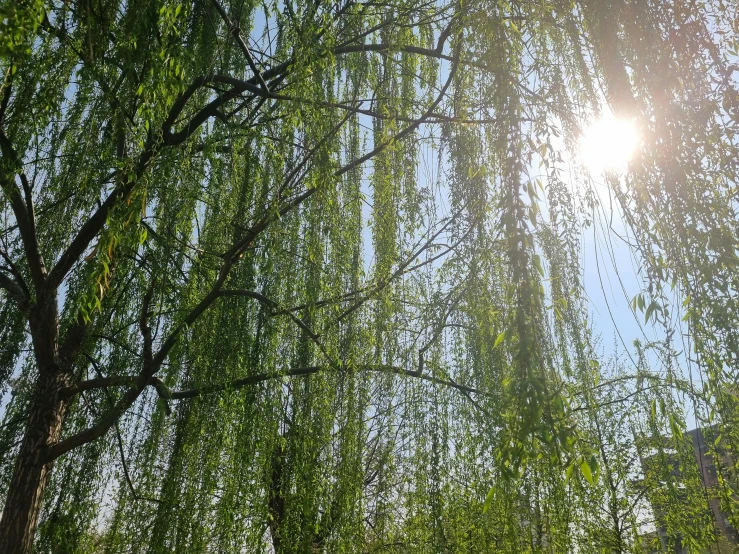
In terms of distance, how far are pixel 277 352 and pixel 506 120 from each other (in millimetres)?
2059

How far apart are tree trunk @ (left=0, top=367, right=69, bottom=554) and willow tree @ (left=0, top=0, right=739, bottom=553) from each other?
12 millimetres

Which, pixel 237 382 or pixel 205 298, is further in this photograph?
pixel 205 298

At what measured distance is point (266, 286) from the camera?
361cm

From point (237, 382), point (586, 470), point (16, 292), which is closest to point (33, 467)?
point (16, 292)

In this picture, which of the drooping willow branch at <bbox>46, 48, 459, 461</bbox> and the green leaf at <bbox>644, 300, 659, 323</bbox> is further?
the drooping willow branch at <bbox>46, 48, 459, 461</bbox>

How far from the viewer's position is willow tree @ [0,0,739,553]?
9.30 ft

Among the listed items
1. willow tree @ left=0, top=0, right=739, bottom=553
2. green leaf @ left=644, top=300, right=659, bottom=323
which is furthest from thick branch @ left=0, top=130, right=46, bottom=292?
green leaf @ left=644, top=300, right=659, bottom=323

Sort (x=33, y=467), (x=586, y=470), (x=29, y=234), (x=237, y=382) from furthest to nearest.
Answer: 1. (x=29, y=234)
2. (x=33, y=467)
3. (x=237, y=382)
4. (x=586, y=470)

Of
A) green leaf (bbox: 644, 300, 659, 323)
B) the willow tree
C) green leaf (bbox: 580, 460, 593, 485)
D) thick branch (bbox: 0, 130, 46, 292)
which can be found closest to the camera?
green leaf (bbox: 580, 460, 593, 485)

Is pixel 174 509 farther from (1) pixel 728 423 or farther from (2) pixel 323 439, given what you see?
(1) pixel 728 423

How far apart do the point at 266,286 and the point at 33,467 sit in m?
1.60

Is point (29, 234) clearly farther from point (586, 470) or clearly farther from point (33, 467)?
point (586, 470)

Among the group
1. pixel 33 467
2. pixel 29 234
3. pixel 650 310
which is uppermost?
pixel 29 234

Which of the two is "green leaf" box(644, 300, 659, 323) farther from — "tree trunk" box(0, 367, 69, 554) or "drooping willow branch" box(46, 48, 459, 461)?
"tree trunk" box(0, 367, 69, 554)
